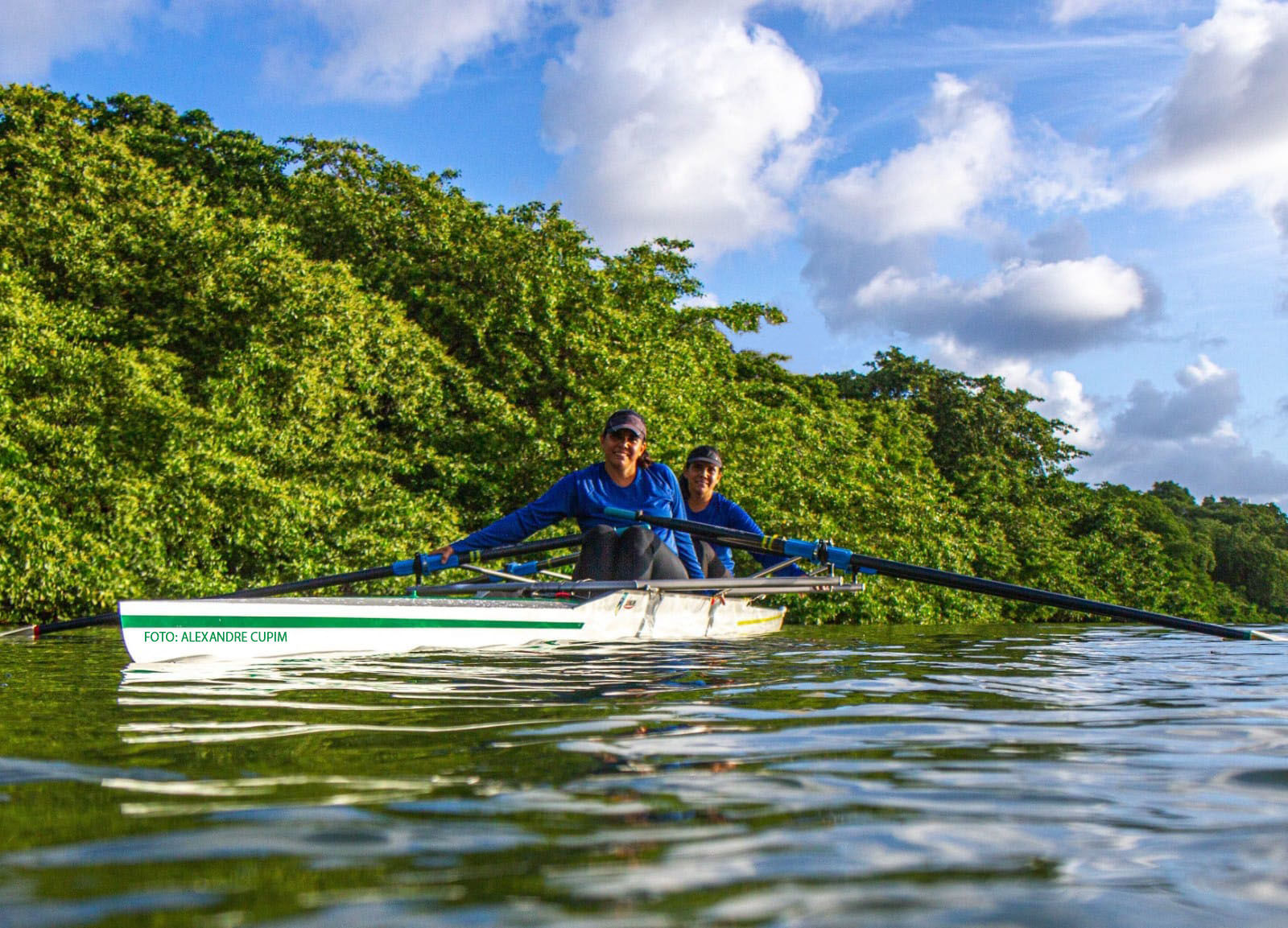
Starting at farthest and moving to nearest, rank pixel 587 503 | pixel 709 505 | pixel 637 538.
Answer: pixel 709 505 < pixel 587 503 < pixel 637 538

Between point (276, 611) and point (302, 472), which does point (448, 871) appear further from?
point (302, 472)

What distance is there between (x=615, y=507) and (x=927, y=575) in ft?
7.47

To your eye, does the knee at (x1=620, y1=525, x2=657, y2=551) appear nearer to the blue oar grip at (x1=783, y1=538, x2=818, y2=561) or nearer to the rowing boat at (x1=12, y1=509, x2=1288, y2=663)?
the rowing boat at (x1=12, y1=509, x2=1288, y2=663)

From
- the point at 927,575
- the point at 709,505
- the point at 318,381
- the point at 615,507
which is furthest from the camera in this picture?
the point at 318,381

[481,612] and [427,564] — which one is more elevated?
[427,564]

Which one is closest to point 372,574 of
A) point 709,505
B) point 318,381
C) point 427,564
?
point 427,564

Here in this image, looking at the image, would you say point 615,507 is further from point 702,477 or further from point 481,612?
point 702,477

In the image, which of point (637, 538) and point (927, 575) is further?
point (637, 538)

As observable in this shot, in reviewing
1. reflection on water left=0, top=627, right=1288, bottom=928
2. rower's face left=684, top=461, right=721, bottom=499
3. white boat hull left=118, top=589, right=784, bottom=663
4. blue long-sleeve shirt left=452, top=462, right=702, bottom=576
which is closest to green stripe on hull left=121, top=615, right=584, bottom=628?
white boat hull left=118, top=589, right=784, bottom=663

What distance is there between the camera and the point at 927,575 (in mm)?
6957

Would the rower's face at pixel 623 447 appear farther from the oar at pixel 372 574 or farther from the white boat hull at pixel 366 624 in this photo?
the white boat hull at pixel 366 624

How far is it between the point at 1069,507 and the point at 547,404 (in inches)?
853

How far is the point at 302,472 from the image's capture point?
15516 millimetres

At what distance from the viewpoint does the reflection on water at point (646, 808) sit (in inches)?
59.9
